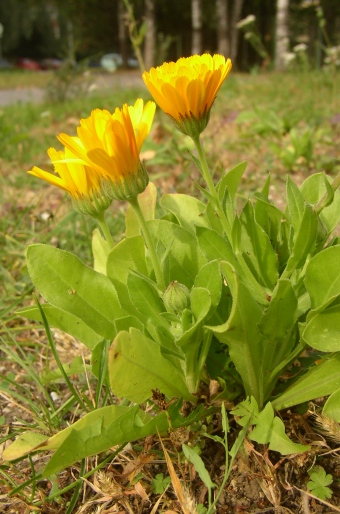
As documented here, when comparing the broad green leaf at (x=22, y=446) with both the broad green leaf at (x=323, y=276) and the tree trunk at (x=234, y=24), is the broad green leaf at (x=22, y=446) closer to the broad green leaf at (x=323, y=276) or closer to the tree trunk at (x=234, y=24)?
the broad green leaf at (x=323, y=276)

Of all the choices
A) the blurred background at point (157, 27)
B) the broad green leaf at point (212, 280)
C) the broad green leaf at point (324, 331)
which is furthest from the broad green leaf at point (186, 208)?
the blurred background at point (157, 27)

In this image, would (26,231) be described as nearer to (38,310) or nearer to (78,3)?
(38,310)

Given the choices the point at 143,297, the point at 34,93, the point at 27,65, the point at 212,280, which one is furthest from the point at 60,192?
the point at 27,65

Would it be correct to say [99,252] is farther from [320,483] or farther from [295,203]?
[320,483]

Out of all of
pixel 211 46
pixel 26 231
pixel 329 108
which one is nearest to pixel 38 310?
pixel 26 231

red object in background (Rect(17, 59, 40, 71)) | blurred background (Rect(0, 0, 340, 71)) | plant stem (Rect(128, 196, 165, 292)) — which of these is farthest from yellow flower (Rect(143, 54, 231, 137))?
red object in background (Rect(17, 59, 40, 71))
